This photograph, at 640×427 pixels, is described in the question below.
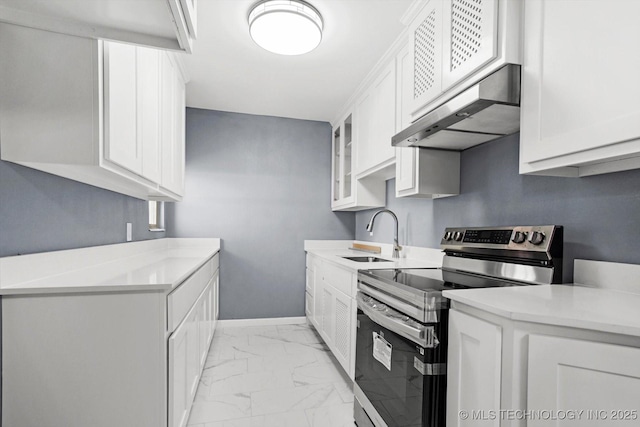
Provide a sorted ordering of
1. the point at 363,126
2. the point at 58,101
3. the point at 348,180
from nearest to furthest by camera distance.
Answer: the point at 58,101
the point at 363,126
the point at 348,180

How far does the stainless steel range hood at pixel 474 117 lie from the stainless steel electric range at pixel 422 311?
1.67 ft

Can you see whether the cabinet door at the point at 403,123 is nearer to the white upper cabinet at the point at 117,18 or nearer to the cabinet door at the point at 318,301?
the cabinet door at the point at 318,301

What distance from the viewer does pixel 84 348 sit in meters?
1.20

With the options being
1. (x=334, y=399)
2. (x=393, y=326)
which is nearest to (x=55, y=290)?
(x=393, y=326)

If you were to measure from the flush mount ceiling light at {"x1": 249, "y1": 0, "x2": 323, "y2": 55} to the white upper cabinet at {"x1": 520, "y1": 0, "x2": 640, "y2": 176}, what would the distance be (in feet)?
3.84

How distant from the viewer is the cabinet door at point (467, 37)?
1.27m

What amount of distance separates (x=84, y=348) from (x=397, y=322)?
4.02 feet

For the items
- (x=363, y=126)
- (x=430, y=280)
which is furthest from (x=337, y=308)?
(x=363, y=126)

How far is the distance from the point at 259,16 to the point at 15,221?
1582mm

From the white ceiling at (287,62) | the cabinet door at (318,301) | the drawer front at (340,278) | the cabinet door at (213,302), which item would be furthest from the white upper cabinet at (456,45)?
the cabinet door at (213,302)

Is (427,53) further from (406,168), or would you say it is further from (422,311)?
(422,311)

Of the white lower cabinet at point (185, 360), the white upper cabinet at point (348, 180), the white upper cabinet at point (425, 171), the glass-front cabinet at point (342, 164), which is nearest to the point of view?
the white lower cabinet at point (185, 360)

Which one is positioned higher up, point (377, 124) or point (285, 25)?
point (285, 25)

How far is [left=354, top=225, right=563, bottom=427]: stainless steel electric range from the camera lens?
3.89 ft
